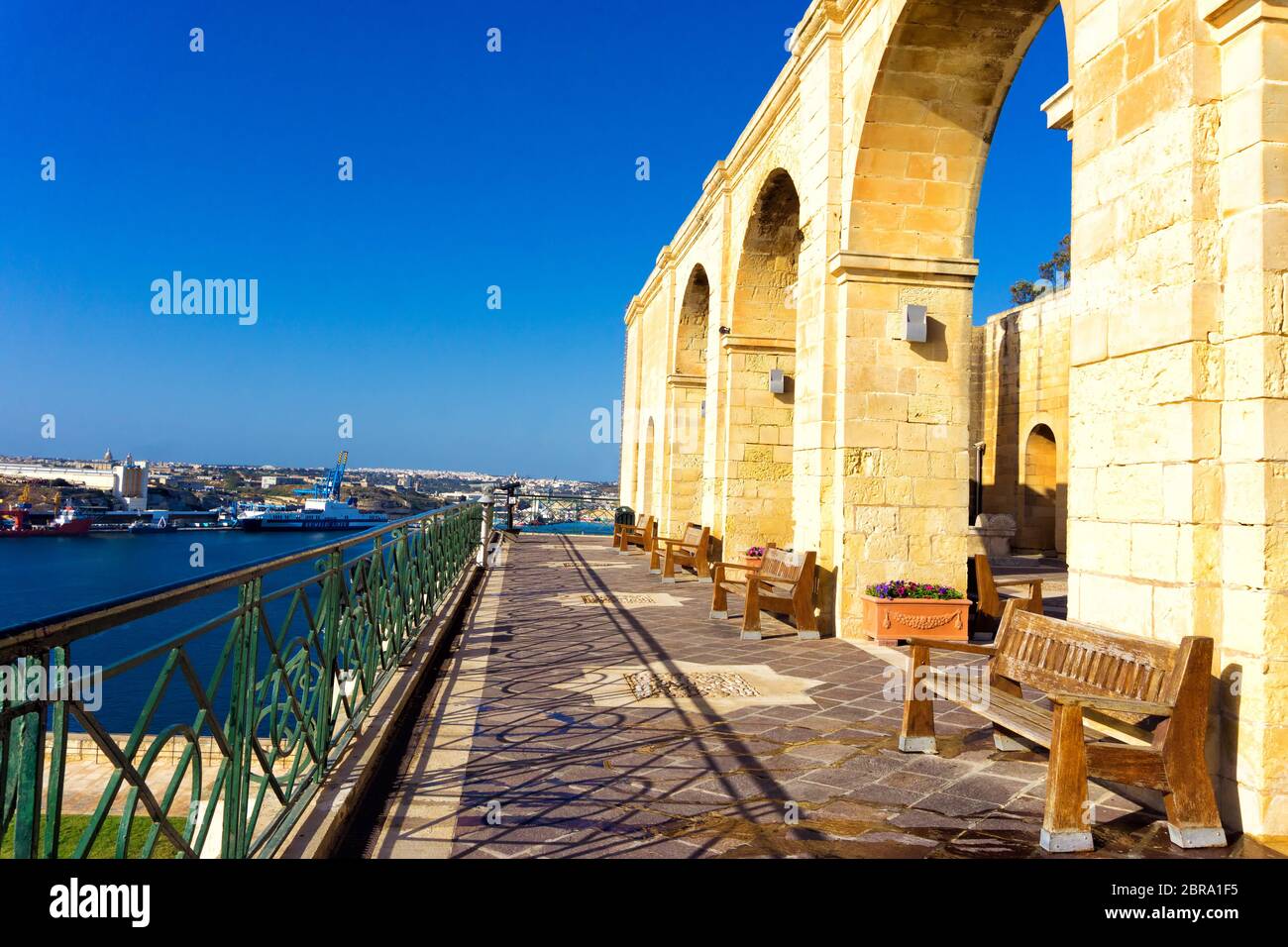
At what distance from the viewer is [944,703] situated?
4.69m

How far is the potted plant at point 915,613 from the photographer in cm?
641

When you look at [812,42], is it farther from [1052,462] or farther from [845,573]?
[1052,462]

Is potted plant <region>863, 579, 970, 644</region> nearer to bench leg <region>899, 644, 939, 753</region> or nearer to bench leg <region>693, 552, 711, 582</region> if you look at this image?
bench leg <region>899, 644, 939, 753</region>

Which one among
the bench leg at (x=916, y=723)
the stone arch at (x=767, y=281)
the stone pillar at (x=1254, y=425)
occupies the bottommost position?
the bench leg at (x=916, y=723)

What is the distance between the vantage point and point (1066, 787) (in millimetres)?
2635

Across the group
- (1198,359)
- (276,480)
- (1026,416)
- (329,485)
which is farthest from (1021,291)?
(276,480)

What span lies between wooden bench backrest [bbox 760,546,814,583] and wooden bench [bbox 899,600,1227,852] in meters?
3.48

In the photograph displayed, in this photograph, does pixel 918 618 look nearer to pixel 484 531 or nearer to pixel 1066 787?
pixel 1066 787

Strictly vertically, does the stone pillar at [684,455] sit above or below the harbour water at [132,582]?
above

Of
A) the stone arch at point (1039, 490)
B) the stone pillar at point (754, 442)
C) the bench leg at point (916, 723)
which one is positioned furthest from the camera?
the stone arch at point (1039, 490)

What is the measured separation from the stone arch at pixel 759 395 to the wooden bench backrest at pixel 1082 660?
711 centimetres

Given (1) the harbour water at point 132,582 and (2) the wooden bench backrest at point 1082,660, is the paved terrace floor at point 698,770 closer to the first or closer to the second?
(2) the wooden bench backrest at point 1082,660

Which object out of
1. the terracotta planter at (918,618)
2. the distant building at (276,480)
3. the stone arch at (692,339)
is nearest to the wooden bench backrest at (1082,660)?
the terracotta planter at (918,618)

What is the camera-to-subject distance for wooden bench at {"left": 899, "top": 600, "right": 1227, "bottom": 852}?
8.67 ft
